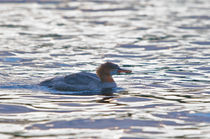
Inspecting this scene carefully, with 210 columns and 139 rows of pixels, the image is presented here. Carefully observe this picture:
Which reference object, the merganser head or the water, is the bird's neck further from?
the water

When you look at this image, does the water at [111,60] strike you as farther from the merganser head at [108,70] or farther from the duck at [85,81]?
the merganser head at [108,70]

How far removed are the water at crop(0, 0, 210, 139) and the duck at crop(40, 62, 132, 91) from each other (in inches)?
15.2

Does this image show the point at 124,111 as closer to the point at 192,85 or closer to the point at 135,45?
the point at 192,85

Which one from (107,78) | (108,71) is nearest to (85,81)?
(107,78)

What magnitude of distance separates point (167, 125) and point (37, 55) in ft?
34.4

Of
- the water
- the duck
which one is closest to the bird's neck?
the duck

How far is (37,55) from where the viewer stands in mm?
20422

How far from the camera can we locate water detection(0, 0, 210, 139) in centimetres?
1080

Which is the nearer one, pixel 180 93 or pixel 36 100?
Answer: pixel 36 100

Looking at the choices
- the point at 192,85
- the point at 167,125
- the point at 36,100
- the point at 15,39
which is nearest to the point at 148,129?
the point at 167,125

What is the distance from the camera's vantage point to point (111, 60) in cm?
1991

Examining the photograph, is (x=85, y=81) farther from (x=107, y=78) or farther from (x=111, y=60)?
(x=111, y=60)

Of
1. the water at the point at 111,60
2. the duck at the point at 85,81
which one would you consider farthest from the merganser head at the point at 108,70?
the water at the point at 111,60

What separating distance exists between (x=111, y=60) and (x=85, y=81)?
18.0 ft
